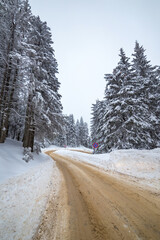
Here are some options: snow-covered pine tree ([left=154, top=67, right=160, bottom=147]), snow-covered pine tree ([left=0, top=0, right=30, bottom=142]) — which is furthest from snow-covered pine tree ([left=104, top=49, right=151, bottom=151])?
snow-covered pine tree ([left=0, top=0, right=30, bottom=142])

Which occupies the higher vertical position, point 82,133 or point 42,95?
point 42,95

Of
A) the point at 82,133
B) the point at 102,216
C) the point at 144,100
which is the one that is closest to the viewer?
the point at 102,216

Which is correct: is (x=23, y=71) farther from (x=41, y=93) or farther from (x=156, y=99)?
(x=156, y=99)

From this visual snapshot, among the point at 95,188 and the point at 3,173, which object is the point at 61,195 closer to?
the point at 95,188

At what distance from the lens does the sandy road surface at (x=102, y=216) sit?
6.33 ft

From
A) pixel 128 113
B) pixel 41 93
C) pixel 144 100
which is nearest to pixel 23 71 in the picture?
pixel 41 93

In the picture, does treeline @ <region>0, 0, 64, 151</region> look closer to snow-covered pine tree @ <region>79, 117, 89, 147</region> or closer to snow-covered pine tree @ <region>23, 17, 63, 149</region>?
snow-covered pine tree @ <region>23, 17, 63, 149</region>

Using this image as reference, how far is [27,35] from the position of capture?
34.7 feet

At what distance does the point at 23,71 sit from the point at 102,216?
1128 cm

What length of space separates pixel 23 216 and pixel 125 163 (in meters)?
7.13

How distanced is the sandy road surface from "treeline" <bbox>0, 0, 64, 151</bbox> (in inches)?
280

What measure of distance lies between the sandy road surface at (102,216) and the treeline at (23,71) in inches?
280

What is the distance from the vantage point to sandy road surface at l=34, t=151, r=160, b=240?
76.0 inches

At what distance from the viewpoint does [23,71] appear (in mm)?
9250
